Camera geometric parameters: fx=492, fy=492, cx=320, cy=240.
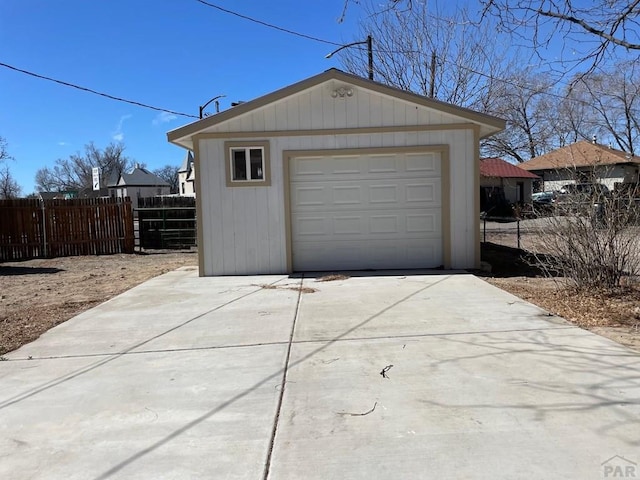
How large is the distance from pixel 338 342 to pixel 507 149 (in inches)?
820

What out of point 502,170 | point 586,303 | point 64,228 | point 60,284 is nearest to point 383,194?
point 586,303

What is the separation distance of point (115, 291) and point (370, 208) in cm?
516

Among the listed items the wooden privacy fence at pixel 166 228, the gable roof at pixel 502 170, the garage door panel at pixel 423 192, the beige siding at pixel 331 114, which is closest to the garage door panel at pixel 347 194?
the garage door panel at pixel 423 192

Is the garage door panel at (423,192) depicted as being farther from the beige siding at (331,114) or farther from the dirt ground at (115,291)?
the dirt ground at (115,291)

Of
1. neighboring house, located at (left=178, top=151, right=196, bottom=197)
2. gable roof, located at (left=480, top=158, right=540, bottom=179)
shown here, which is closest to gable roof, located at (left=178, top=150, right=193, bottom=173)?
neighboring house, located at (left=178, top=151, right=196, bottom=197)

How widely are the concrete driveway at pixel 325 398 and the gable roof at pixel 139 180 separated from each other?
6086 centimetres

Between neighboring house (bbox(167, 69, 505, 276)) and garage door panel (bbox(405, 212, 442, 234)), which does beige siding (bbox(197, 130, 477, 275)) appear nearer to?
neighboring house (bbox(167, 69, 505, 276))

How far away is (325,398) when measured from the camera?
3.83m

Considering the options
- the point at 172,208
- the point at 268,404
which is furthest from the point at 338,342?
the point at 172,208

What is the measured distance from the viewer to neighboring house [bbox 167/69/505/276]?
31.8 ft

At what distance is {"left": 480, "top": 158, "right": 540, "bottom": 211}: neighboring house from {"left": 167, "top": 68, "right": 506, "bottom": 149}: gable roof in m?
26.1

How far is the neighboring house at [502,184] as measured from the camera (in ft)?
115

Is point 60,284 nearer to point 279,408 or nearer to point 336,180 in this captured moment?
point 336,180

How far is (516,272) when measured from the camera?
10039mm
